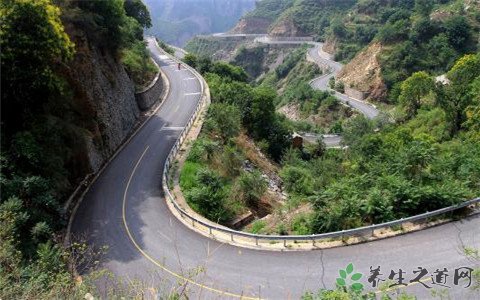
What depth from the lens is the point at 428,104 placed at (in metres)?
48.9

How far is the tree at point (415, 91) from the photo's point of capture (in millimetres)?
48531

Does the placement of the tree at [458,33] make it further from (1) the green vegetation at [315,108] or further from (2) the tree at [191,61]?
(2) the tree at [191,61]

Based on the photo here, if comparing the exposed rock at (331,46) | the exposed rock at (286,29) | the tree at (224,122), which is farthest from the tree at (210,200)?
the exposed rock at (286,29)

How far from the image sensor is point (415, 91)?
49.2 metres

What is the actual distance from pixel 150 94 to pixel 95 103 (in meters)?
16.3

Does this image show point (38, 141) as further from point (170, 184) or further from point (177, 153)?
point (177, 153)

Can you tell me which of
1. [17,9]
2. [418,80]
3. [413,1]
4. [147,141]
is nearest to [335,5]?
[413,1]

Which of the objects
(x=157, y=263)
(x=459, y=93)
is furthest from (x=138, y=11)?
(x=157, y=263)

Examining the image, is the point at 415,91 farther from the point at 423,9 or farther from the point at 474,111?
the point at 423,9

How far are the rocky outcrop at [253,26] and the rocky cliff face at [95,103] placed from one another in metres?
159

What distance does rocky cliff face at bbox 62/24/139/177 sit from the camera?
92.7 ft

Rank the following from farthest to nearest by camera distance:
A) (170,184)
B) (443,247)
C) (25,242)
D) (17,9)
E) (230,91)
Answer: (230,91)
(170,184)
(17,9)
(25,242)
(443,247)

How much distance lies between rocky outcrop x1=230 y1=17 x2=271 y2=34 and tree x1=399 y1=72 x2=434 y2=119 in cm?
14568

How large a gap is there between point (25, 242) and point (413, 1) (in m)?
115
